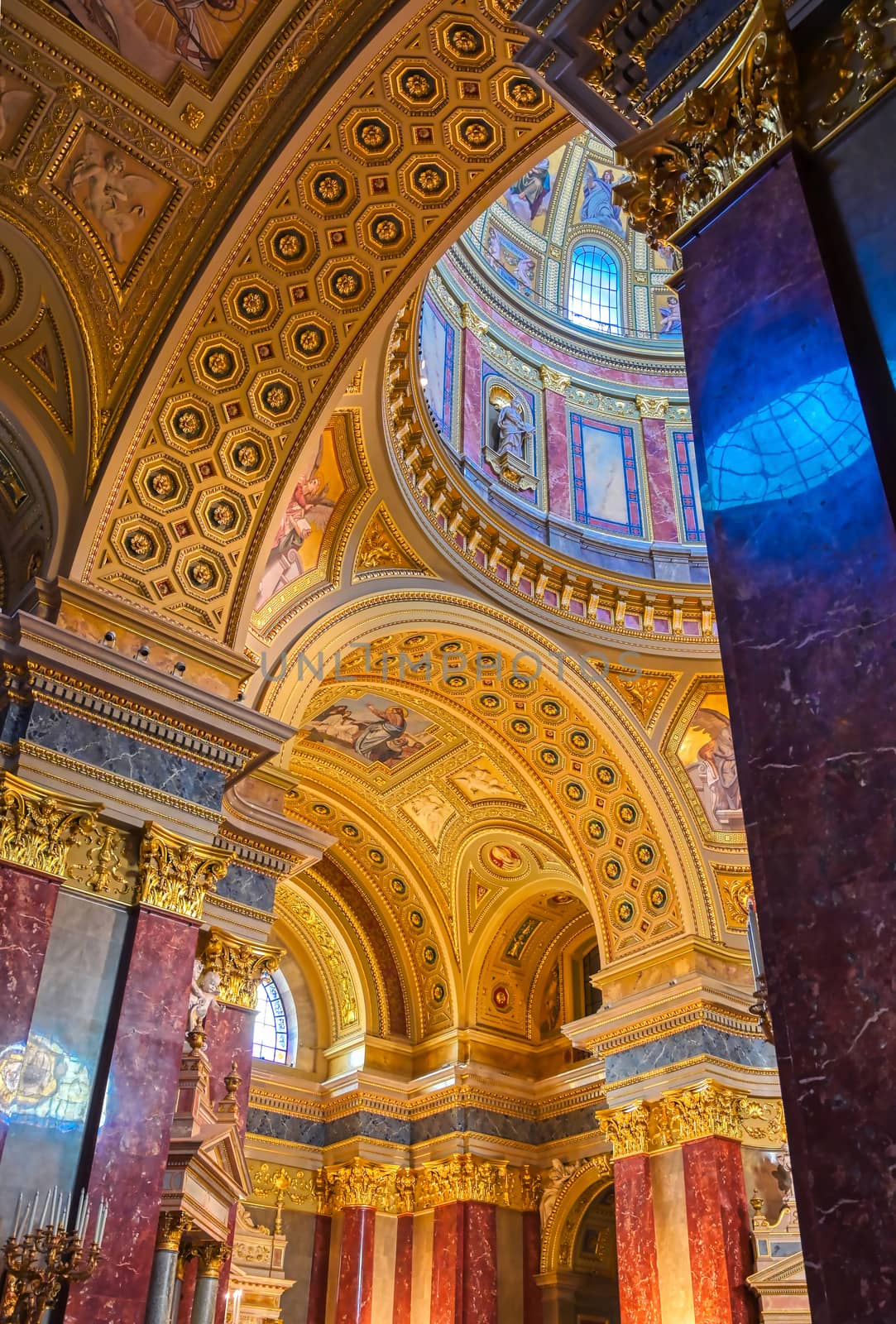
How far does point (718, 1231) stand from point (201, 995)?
6.78 metres

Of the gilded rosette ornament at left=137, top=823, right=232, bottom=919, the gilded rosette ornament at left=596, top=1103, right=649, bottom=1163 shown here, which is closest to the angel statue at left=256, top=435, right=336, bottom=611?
the gilded rosette ornament at left=137, top=823, right=232, bottom=919

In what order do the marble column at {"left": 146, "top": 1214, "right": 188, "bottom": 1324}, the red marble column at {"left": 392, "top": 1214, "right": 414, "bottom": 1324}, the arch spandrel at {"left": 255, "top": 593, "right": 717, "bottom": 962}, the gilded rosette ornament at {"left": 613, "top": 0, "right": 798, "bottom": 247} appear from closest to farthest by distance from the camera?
1. the gilded rosette ornament at {"left": 613, "top": 0, "right": 798, "bottom": 247}
2. the marble column at {"left": 146, "top": 1214, "right": 188, "bottom": 1324}
3. the arch spandrel at {"left": 255, "top": 593, "right": 717, "bottom": 962}
4. the red marble column at {"left": 392, "top": 1214, "right": 414, "bottom": 1324}

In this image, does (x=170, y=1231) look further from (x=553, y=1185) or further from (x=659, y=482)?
(x=659, y=482)

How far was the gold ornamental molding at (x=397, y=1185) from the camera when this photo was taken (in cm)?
1641

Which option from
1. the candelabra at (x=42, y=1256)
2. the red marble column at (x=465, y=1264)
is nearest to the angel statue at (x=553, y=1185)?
the red marble column at (x=465, y=1264)

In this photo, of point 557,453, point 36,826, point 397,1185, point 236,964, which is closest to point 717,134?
point 36,826

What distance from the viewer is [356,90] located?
30.1 feet

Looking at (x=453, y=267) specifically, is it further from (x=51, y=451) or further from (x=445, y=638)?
(x=51, y=451)

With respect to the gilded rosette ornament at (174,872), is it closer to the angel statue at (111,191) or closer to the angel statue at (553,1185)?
the angel statue at (111,191)

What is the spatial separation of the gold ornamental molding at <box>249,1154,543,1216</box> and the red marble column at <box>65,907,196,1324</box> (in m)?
9.03

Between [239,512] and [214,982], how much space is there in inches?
171

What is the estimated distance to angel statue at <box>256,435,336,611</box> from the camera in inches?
486

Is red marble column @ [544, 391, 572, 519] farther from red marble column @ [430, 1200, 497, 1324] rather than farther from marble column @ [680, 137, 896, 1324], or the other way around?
marble column @ [680, 137, 896, 1324]

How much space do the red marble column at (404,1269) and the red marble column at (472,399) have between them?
11013 millimetres
